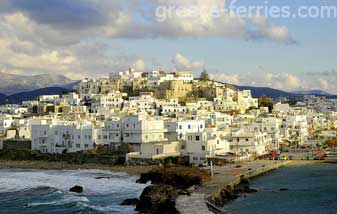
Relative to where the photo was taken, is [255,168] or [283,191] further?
[255,168]

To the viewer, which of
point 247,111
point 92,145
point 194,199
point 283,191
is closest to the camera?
point 194,199

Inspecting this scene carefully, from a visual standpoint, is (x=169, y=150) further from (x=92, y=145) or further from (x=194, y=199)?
(x=194, y=199)

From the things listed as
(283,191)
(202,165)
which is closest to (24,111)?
(202,165)

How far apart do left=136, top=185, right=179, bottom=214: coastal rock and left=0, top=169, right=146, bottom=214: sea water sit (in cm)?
91

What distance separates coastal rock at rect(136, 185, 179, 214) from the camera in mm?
26984

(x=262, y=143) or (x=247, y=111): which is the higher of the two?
(x=247, y=111)

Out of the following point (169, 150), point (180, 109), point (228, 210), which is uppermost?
point (180, 109)

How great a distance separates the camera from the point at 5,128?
2613 inches

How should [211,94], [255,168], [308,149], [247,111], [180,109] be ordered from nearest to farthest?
[255,168]
[308,149]
[180,109]
[247,111]
[211,94]

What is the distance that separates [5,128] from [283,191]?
130 ft

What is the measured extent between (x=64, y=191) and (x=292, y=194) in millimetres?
13889

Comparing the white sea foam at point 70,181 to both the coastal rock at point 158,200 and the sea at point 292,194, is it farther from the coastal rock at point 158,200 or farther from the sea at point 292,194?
the sea at point 292,194

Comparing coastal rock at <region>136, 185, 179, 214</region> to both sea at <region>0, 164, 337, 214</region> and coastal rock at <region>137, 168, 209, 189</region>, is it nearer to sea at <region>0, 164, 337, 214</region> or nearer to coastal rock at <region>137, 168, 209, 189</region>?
sea at <region>0, 164, 337, 214</region>

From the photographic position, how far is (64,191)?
3619 cm
